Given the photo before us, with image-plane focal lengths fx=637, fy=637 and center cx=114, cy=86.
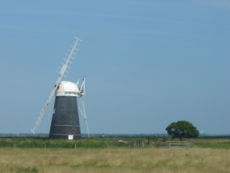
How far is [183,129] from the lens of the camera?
102375 millimetres

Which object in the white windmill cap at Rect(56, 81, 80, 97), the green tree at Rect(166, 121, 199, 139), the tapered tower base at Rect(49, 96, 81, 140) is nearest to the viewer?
the tapered tower base at Rect(49, 96, 81, 140)

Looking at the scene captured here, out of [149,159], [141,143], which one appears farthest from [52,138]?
[149,159]

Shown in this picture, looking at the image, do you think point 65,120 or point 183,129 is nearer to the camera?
point 65,120

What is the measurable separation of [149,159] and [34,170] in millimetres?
10065

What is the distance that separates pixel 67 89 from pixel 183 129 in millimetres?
29294

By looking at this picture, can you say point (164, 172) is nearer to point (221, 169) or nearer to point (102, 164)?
point (221, 169)

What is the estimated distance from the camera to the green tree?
101688 mm

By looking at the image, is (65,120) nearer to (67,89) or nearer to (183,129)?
(67,89)

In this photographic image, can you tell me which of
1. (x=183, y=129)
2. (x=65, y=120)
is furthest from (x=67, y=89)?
(x=183, y=129)

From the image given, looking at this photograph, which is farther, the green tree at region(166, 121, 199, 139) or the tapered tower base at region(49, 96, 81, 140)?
the green tree at region(166, 121, 199, 139)

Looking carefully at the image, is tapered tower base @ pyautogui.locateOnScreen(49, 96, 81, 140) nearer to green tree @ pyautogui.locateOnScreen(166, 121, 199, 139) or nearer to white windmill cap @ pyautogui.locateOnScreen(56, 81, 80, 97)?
white windmill cap @ pyautogui.locateOnScreen(56, 81, 80, 97)

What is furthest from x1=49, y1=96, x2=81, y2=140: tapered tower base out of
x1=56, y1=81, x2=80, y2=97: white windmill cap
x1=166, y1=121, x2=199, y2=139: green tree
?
x1=166, y1=121, x2=199, y2=139: green tree

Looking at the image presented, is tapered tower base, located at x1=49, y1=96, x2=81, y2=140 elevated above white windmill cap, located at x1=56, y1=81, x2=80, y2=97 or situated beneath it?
situated beneath

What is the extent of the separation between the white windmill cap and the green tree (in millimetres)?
26378
